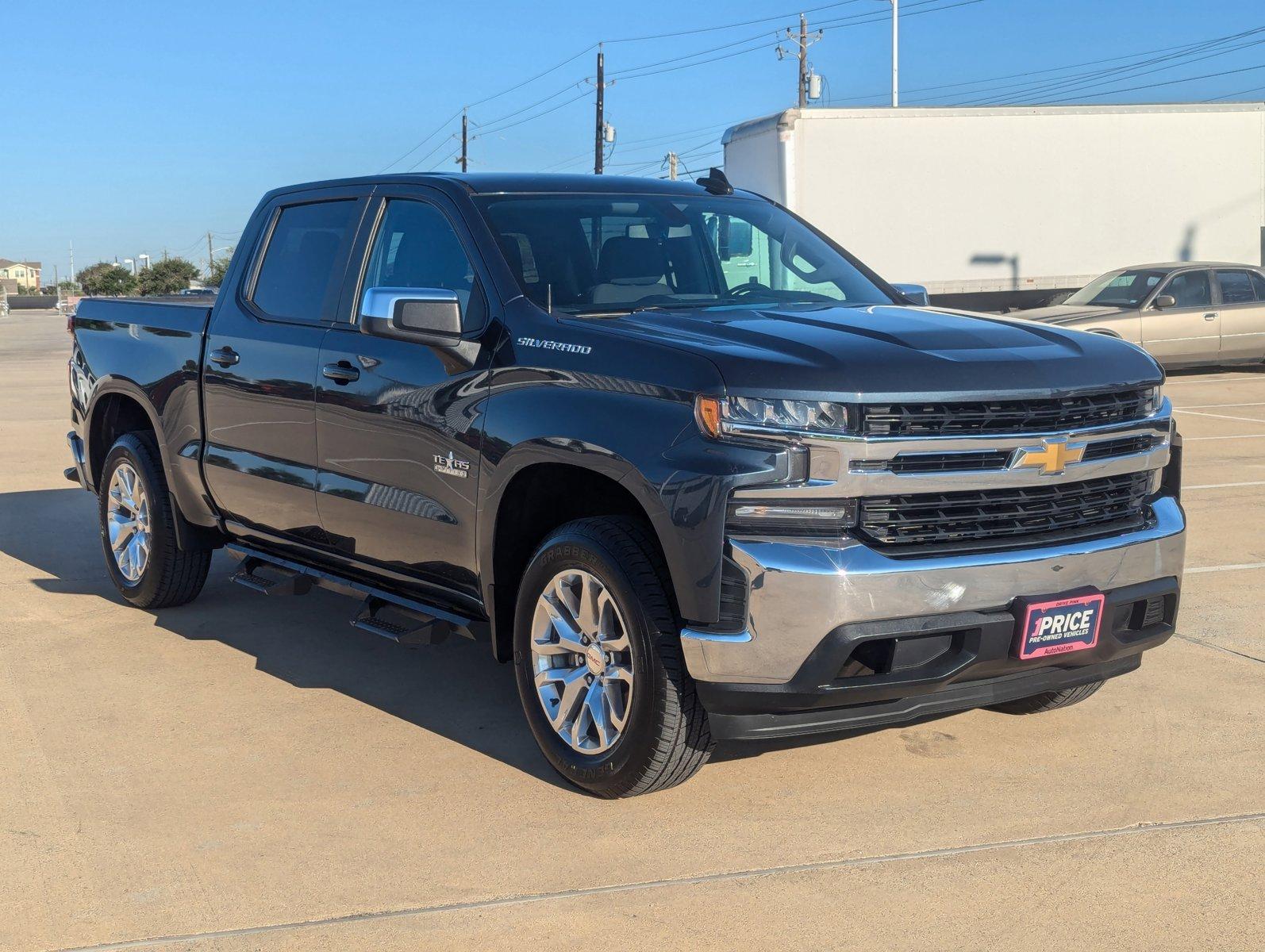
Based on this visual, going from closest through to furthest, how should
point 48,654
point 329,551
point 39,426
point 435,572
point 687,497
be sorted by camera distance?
point 687,497 → point 435,572 → point 329,551 → point 48,654 → point 39,426

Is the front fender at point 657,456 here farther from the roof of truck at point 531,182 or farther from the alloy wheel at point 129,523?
the alloy wheel at point 129,523

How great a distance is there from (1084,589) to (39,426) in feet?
42.9

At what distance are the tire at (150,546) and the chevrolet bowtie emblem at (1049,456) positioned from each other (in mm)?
4077

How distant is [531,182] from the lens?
536cm

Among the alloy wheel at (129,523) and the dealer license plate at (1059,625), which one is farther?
the alloy wheel at (129,523)

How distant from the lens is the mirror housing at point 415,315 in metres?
4.61

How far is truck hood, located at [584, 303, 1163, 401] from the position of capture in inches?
152

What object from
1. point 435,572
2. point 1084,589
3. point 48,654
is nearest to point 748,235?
point 435,572

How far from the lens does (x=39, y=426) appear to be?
585 inches

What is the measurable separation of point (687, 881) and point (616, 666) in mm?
711

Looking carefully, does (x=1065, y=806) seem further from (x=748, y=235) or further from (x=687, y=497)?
(x=748, y=235)

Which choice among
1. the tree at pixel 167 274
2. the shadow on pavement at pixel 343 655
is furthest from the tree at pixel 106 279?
the shadow on pavement at pixel 343 655

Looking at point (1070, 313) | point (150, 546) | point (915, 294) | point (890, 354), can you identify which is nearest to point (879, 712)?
point (890, 354)

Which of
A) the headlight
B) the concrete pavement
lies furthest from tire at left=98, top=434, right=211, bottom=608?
the headlight
